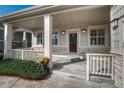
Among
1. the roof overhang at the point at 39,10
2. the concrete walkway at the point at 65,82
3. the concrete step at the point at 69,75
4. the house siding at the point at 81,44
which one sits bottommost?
the concrete walkway at the point at 65,82

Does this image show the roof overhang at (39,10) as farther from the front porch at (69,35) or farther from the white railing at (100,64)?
the white railing at (100,64)

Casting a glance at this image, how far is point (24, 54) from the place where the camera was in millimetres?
6113

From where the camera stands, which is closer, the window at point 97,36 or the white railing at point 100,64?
the white railing at point 100,64

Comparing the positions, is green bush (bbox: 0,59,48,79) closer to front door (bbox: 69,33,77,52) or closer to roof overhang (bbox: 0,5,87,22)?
roof overhang (bbox: 0,5,87,22)

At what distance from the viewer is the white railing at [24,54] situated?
5550 mm

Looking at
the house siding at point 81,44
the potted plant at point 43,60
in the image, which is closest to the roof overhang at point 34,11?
the potted plant at point 43,60

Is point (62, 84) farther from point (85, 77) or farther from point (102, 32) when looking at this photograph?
point (102, 32)

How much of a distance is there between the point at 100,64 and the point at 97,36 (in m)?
3.84

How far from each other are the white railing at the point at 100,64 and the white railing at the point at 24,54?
8.29 feet

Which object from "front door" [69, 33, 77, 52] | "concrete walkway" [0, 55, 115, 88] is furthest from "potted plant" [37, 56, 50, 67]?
"front door" [69, 33, 77, 52]

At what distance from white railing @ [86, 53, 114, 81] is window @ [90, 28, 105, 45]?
3.47 metres

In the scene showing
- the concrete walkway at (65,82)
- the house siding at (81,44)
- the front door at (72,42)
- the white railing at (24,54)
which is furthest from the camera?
the front door at (72,42)

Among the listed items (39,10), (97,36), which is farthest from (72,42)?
(39,10)

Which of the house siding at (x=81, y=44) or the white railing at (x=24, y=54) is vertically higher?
the house siding at (x=81, y=44)
